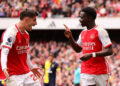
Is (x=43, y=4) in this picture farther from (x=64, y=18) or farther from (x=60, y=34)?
(x=60, y=34)

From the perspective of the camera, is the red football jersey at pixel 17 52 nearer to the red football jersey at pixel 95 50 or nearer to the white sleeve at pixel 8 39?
the white sleeve at pixel 8 39

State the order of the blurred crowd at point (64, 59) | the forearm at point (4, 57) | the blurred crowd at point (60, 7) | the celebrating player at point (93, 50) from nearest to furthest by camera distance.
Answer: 1. the forearm at point (4, 57)
2. the celebrating player at point (93, 50)
3. the blurred crowd at point (64, 59)
4. the blurred crowd at point (60, 7)

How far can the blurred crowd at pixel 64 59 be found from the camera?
15.0m

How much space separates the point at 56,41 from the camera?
79.9 ft

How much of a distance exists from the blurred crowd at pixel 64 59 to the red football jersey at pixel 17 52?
840 cm

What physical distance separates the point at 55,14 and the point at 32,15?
53.8 ft

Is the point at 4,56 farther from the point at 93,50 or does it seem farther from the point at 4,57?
the point at 93,50

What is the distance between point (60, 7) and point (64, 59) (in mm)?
4741

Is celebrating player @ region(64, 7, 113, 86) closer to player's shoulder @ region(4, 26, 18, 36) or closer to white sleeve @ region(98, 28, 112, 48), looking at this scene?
white sleeve @ region(98, 28, 112, 48)

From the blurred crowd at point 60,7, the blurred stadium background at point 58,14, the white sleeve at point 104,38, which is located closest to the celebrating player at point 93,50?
the white sleeve at point 104,38

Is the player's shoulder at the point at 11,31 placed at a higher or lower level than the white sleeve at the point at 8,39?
higher

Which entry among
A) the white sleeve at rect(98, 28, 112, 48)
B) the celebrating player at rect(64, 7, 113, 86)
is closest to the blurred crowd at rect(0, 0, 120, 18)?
the celebrating player at rect(64, 7, 113, 86)

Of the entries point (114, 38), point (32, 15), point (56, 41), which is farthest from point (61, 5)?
point (32, 15)

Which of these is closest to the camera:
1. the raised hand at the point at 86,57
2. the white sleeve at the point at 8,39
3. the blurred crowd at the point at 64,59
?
the white sleeve at the point at 8,39
